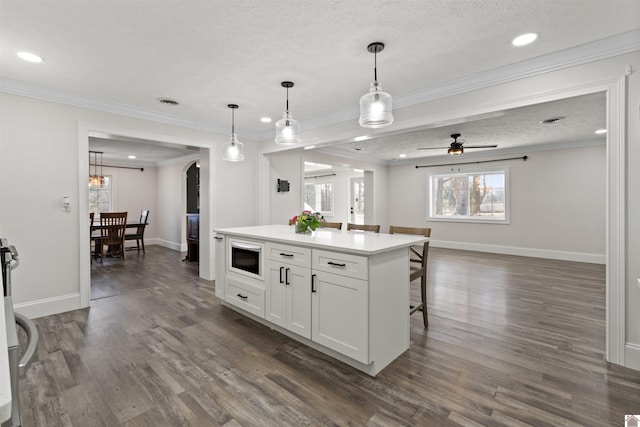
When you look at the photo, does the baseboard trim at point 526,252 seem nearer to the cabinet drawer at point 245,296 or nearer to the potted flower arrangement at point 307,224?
the potted flower arrangement at point 307,224

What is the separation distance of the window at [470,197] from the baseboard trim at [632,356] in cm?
525

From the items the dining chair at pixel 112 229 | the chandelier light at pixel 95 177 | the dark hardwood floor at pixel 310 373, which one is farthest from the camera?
the chandelier light at pixel 95 177

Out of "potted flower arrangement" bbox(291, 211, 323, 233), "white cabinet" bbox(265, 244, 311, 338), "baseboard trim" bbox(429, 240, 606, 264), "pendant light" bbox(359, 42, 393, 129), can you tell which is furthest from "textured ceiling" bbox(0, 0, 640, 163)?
"baseboard trim" bbox(429, 240, 606, 264)

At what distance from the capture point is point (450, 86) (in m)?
3.15

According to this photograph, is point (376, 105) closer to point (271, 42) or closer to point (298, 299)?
point (271, 42)

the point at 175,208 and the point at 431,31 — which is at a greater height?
the point at 431,31

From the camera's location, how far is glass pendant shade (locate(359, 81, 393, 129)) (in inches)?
90.9

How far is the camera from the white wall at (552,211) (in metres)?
6.00

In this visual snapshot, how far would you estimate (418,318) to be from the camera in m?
3.31

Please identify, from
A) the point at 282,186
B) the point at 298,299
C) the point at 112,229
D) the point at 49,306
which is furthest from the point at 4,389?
the point at 112,229

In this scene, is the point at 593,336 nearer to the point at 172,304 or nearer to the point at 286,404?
the point at 286,404

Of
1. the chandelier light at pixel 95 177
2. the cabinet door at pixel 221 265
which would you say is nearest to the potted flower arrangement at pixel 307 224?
the cabinet door at pixel 221 265

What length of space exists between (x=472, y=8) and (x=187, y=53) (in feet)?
7.20

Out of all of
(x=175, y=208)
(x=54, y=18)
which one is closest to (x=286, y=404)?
(x=54, y=18)
